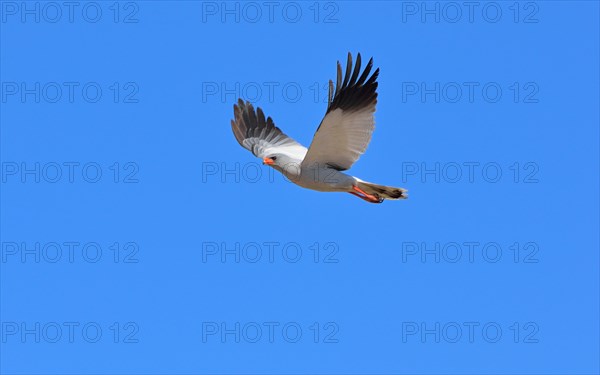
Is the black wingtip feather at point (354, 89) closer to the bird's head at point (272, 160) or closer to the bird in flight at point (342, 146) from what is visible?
the bird in flight at point (342, 146)

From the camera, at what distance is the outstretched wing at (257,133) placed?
2016 cm

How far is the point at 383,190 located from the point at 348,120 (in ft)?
4.70

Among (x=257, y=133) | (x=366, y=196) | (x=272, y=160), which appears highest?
(x=257, y=133)

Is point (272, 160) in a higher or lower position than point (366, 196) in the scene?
higher

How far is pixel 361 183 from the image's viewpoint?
17.4 m

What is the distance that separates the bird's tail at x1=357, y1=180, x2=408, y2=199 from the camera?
1736cm

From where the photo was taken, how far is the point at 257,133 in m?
20.8

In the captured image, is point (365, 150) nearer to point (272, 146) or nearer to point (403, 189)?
point (403, 189)

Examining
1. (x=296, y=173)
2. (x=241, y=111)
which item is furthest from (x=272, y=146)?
(x=296, y=173)

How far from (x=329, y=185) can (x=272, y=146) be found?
3135 mm

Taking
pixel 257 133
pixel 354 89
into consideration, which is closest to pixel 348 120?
pixel 354 89

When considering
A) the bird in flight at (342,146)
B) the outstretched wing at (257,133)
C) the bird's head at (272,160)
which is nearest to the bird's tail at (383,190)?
the bird in flight at (342,146)

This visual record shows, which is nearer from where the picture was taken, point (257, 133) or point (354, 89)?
point (354, 89)

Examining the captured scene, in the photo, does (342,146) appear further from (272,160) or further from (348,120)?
(272,160)
